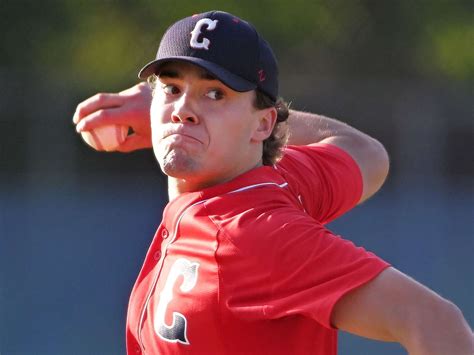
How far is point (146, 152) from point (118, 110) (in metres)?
6.78

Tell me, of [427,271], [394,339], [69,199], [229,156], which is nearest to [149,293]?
[229,156]

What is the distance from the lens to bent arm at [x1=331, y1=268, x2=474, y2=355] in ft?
6.31

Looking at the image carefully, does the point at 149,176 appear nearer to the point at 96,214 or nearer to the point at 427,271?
the point at 96,214

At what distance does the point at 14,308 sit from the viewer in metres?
7.69

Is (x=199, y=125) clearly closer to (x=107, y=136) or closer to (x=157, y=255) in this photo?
(x=157, y=255)

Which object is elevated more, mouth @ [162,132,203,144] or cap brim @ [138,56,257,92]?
cap brim @ [138,56,257,92]

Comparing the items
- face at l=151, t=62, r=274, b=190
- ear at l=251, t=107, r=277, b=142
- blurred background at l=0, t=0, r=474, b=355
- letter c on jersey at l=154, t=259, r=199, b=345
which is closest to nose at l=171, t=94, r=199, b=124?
face at l=151, t=62, r=274, b=190

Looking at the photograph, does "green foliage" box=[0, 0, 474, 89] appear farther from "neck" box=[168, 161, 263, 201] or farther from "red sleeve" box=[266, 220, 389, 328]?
"red sleeve" box=[266, 220, 389, 328]

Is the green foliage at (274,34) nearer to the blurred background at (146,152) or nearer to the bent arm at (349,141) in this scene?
the blurred background at (146,152)

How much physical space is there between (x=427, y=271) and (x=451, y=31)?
11.2 feet

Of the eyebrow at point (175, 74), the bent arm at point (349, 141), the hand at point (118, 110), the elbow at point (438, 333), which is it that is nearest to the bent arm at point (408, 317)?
the elbow at point (438, 333)

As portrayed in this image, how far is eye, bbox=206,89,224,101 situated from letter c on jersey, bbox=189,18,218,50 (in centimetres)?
11

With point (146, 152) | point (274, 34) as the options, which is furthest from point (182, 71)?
point (274, 34)

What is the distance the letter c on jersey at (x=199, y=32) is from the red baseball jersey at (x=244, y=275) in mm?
344
